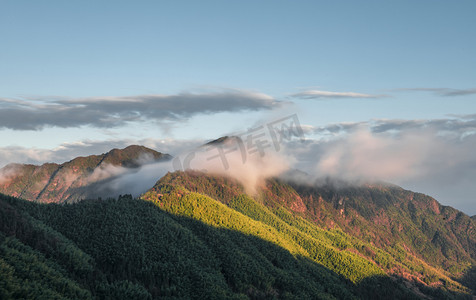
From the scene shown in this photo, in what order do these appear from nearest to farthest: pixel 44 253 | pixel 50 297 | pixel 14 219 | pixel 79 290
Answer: pixel 50 297, pixel 79 290, pixel 44 253, pixel 14 219

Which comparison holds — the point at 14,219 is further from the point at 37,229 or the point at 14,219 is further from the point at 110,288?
the point at 110,288

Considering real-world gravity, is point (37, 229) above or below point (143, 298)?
above

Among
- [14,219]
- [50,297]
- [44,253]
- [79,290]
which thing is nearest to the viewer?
[50,297]

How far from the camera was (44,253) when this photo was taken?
175 metres

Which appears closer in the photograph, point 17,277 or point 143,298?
point 17,277

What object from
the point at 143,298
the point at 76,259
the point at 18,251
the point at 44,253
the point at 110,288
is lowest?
the point at 143,298

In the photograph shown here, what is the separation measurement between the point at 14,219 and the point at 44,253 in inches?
1125

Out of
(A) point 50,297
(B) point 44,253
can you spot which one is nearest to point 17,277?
(A) point 50,297

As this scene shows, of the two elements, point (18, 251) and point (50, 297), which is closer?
point (50, 297)

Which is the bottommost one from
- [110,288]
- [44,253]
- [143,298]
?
[143,298]

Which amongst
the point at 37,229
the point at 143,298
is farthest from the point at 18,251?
the point at 143,298

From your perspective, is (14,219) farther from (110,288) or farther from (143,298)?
(143,298)

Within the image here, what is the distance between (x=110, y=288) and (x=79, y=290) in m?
39.0

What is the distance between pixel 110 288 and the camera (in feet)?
611
